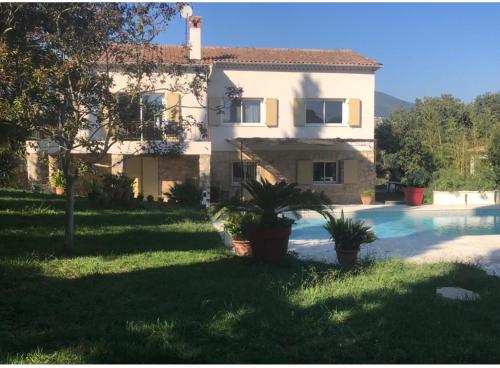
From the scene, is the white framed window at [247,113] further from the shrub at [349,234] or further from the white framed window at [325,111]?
the shrub at [349,234]

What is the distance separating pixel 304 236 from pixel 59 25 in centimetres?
851

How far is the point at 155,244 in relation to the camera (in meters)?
10.4

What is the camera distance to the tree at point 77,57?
27.0 feet

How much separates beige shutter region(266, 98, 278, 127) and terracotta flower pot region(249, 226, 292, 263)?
15.6m

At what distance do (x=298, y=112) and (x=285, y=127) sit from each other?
95 centimetres

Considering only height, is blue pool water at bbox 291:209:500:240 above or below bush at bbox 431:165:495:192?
below

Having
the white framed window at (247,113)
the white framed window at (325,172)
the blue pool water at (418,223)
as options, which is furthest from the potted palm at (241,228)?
the white framed window at (325,172)

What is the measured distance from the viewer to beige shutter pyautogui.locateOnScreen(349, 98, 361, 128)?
24188 mm

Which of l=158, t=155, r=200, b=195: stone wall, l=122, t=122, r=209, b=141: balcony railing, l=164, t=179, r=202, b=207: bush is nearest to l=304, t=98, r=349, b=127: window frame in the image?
l=158, t=155, r=200, b=195: stone wall

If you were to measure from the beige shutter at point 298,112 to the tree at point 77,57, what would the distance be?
1524 centimetres

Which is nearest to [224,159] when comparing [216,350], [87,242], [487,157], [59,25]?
[487,157]

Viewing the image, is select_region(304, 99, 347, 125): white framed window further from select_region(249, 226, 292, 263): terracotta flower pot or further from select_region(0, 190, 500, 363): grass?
select_region(249, 226, 292, 263): terracotta flower pot

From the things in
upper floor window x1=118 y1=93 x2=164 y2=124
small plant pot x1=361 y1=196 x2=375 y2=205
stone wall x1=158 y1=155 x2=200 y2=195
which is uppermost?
upper floor window x1=118 y1=93 x2=164 y2=124

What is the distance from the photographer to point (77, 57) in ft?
26.4
